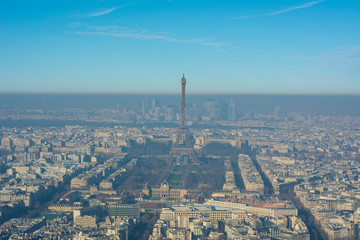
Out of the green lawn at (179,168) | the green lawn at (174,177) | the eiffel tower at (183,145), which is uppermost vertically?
the eiffel tower at (183,145)

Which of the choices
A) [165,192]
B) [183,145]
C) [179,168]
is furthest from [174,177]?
[183,145]

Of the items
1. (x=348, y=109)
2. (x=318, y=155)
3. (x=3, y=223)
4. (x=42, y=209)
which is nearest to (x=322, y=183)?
(x=318, y=155)

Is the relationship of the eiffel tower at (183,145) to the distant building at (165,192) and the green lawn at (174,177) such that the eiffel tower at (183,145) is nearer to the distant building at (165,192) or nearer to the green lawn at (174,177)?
the green lawn at (174,177)

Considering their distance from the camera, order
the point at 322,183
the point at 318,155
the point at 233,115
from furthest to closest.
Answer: the point at 233,115, the point at 318,155, the point at 322,183

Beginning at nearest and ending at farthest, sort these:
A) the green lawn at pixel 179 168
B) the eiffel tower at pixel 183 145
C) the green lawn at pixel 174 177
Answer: the green lawn at pixel 174 177
the green lawn at pixel 179 168
the eiffel tower at pixel 183 145

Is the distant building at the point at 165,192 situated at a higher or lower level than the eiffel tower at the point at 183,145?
lower

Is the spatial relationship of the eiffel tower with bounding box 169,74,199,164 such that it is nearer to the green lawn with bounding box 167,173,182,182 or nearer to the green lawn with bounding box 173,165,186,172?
the green lawn with bounding box 173,165,186,172

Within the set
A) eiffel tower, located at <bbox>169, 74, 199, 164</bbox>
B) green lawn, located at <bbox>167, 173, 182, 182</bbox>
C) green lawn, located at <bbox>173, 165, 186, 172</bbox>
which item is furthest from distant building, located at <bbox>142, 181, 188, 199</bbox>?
eiffel tower, located at <bbox>169, 74, 199, 164</bbox>

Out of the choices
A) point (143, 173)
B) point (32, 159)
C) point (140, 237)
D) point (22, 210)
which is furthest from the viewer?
point (32, 159)

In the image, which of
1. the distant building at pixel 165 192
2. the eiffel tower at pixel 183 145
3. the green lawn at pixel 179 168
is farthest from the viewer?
the eiffel tower at pixel 183 145

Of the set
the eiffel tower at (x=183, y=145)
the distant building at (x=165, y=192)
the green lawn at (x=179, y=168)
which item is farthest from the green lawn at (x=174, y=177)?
the eiffel tower at (x=183, y=145)

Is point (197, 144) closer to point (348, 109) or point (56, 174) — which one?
point (56, 174)
